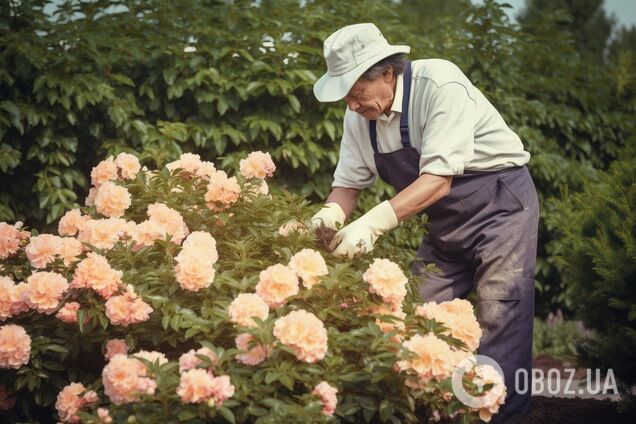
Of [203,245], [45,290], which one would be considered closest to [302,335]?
[203,245]

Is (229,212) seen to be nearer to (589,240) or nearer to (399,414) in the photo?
(399,414)

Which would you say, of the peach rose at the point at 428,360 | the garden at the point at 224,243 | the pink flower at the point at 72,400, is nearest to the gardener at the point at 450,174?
the garden at the point at 224,243

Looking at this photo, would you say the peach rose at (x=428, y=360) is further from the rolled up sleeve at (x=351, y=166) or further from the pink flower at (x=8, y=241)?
the pink flower at (x=8, y=241)

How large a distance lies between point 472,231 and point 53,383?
1797 millimetres

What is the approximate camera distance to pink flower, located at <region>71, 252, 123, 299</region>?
2.53 m

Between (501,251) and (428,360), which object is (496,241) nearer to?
(501,251)

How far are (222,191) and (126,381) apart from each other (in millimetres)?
914

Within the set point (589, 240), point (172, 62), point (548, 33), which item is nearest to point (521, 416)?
point (589, 240)

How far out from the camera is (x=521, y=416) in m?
3.23

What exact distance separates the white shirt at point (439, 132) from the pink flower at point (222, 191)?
76 cm

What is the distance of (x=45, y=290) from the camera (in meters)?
2.57

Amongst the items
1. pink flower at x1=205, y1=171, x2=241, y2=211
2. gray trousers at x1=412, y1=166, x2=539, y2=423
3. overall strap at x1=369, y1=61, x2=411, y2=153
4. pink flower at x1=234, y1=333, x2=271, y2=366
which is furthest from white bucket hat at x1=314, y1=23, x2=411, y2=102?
pink flower at x1=234, y1=333, x2=271, y2=366

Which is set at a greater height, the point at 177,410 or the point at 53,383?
the point at 177,410

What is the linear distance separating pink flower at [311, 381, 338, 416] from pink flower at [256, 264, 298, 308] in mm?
316
